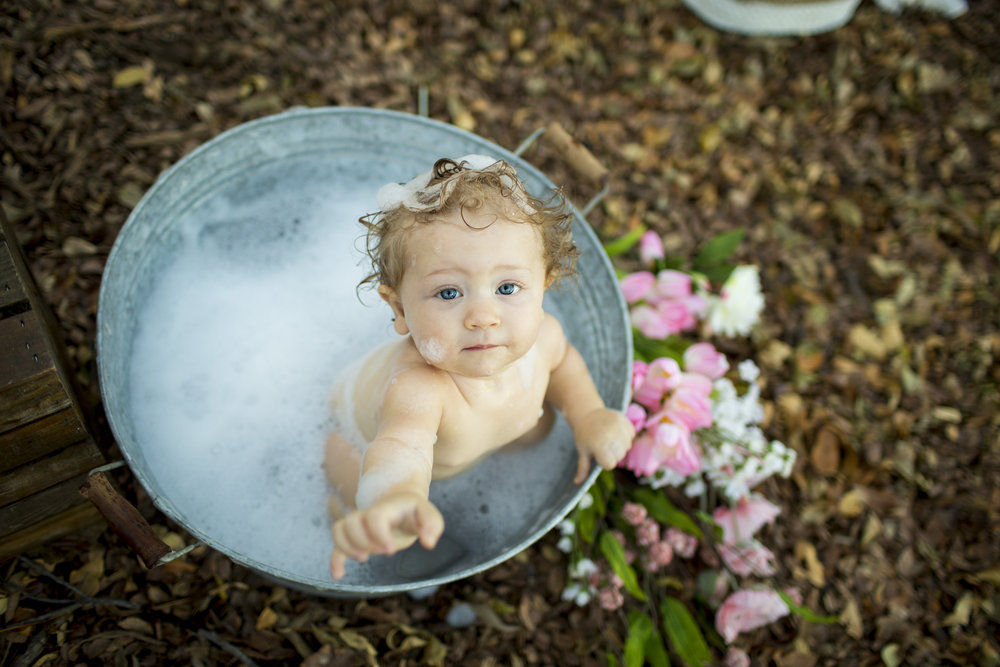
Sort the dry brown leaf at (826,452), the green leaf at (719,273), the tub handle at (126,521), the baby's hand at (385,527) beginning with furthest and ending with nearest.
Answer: the dry brown leaf at (826,452) < the green leaf at (719,273) < the tub handle at (126,521) < the baby's hand at (385,527)

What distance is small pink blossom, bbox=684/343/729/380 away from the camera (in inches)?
60.3

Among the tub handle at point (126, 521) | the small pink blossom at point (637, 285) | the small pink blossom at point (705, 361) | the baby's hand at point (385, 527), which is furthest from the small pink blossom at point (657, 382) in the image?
the tub handle at point (126, 521)

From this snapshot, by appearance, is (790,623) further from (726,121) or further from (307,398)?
(726,121)

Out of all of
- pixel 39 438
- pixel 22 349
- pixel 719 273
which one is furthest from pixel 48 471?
pixel 719 273

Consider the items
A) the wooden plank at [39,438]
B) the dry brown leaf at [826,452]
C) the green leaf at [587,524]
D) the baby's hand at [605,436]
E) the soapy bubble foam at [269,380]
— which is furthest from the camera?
the dry brown leaf at [826,452]

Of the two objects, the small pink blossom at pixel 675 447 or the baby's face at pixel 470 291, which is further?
the small pink blossom at pixel 675 447

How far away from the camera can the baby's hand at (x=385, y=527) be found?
862mm

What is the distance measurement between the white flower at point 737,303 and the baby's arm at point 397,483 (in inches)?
31.8

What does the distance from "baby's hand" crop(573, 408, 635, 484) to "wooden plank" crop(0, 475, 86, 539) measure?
3.17 ft

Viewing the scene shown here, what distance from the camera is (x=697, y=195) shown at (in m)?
2.27

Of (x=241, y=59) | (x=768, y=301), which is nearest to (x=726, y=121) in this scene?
(x=768, y=301)

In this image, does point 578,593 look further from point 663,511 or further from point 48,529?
point 48,529

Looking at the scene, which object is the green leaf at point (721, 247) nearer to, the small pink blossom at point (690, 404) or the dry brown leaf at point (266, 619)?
the small pink blossom at point (690, 404)

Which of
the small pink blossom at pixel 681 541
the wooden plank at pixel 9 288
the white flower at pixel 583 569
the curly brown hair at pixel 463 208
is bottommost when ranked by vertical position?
the white flower at pixel 583 569
